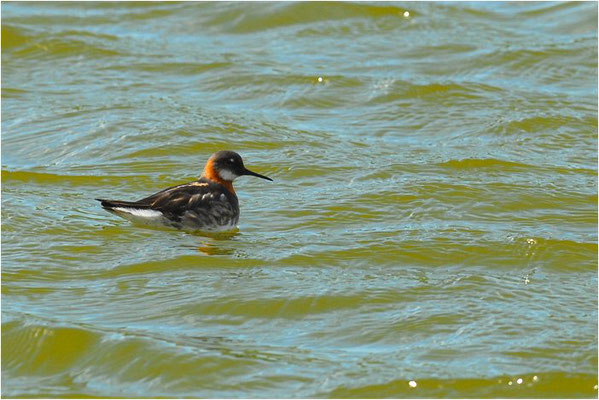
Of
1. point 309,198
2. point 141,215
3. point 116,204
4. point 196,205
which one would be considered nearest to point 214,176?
point 196,205

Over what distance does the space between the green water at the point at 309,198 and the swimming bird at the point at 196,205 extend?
0.21m

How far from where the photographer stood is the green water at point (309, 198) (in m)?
8.45

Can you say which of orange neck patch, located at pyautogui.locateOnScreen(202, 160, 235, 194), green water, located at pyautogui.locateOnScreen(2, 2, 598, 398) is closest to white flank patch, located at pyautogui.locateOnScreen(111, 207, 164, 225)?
green water, located at pyautogui.locateOnScreen(2, 2, 598, 398)

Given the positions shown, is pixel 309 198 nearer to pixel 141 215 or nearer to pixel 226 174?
pixel 226 174

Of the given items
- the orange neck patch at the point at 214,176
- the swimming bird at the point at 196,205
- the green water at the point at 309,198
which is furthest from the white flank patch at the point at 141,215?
the orange neck patch at the point at 214,176

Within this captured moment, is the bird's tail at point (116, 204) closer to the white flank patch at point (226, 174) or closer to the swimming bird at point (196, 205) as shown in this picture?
the swimming bird at point (196, 205)

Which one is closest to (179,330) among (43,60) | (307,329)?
(307,329)

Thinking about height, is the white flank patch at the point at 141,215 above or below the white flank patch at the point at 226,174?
below

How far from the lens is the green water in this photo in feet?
27.7

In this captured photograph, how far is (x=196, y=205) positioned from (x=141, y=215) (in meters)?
0.63

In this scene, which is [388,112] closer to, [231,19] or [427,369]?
[231,19]

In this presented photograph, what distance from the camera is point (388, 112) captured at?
14.9 meters

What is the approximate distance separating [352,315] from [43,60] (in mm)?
9079

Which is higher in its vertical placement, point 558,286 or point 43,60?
point 43,60
